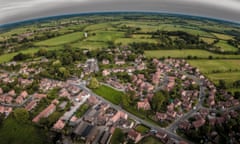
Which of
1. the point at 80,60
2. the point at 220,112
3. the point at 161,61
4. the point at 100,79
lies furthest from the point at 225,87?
the point at 80,60

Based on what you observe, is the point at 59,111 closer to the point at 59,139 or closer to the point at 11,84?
the point at 59,139

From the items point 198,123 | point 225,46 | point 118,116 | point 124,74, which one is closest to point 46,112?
point 118,116

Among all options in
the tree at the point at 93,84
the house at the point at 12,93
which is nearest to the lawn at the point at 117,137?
the tree at the point at 93,84

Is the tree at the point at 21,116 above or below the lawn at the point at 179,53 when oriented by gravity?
below

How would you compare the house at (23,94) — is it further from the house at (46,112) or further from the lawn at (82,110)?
the lawn at (82,110)

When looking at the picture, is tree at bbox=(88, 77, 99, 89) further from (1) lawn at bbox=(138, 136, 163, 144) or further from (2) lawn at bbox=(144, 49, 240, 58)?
(2) lawn at bbox=(144, 49, 240, 58)
